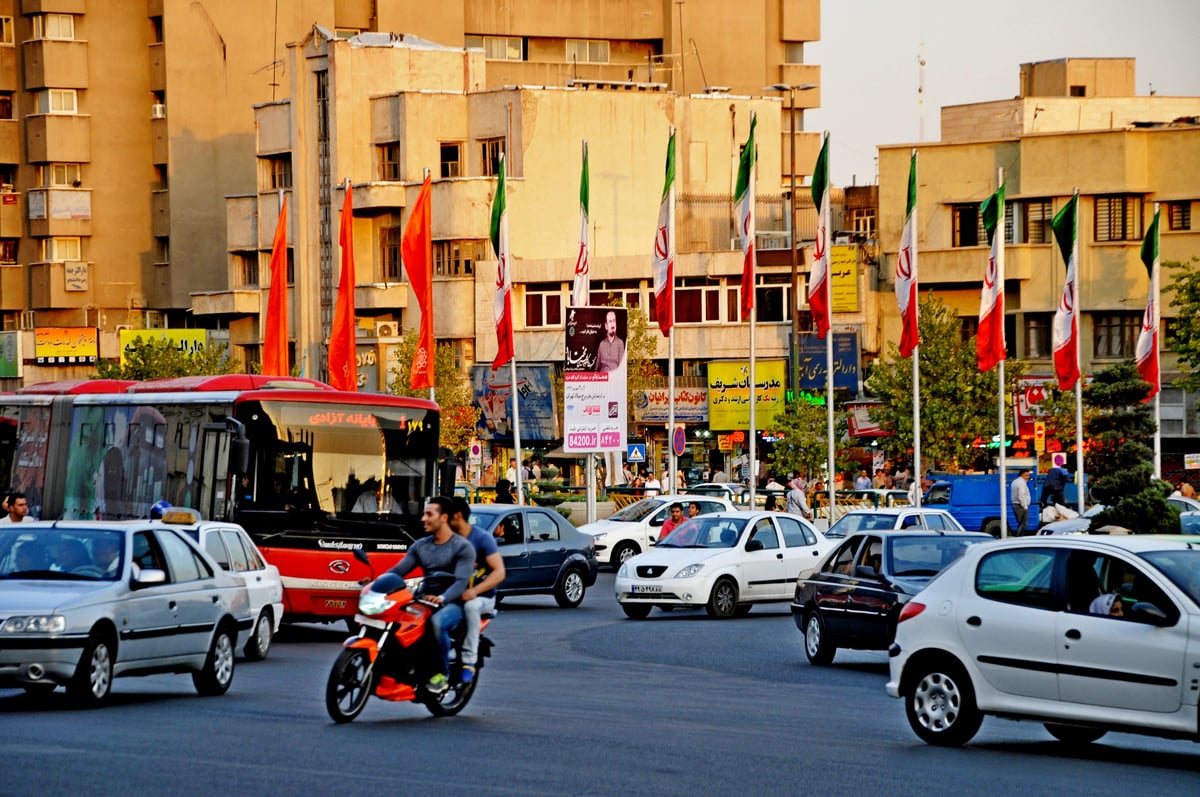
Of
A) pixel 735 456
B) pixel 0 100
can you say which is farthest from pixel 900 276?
pixel 0 100

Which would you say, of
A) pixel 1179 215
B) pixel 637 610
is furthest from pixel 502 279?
pixel 1179 215

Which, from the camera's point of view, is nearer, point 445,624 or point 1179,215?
point 445,624

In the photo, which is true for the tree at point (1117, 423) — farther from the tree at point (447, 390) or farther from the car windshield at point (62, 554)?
the car windshield at point (62, 554)

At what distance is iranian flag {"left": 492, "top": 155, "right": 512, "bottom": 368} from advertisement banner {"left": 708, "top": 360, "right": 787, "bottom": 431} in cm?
2587

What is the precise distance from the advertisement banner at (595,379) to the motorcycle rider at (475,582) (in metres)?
24.5

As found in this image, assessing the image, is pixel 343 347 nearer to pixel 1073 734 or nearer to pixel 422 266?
pixel 422 266

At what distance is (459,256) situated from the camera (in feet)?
255

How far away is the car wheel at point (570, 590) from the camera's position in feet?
97.8

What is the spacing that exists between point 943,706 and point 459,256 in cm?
6510

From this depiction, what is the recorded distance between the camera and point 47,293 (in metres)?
89.6

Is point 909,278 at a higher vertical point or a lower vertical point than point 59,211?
lower

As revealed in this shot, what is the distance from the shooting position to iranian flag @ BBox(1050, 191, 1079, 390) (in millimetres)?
44562

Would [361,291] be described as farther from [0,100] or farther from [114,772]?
[114,772]

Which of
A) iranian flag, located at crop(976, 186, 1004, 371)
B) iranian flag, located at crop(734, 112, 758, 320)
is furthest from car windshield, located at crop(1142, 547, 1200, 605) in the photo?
iranian flag, located at crop(976, 186, 1004, 371)
